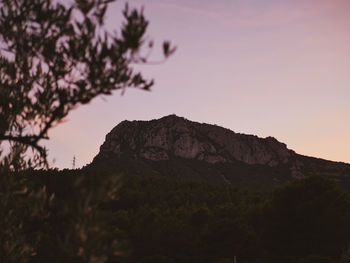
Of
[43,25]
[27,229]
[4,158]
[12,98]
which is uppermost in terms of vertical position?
[43,25]

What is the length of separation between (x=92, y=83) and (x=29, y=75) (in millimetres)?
2057

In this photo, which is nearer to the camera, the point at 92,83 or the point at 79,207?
the point at 79,207

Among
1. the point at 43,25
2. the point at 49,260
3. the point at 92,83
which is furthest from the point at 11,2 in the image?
the point at 49,260

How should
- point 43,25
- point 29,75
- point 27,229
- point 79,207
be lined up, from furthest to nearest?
point 27,229 → point 29,75 → point 43,25 → point 79,207

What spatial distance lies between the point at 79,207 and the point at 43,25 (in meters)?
3.96

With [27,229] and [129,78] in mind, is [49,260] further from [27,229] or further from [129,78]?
[129,78]

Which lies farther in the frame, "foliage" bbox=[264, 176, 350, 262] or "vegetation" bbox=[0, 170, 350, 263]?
"foliage" bbox=[264, 176, 350, 262]

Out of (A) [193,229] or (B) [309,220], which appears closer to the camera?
(B) [309,220]

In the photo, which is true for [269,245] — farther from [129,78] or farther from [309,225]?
[129,78]

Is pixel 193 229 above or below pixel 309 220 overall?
below

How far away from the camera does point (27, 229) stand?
9.38m

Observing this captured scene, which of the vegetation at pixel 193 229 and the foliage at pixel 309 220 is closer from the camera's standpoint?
the vegetation at pixel 193 229

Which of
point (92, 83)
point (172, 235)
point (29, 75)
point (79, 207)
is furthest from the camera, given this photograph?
point (172, 235)

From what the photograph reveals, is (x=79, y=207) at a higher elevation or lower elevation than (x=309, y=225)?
higher
